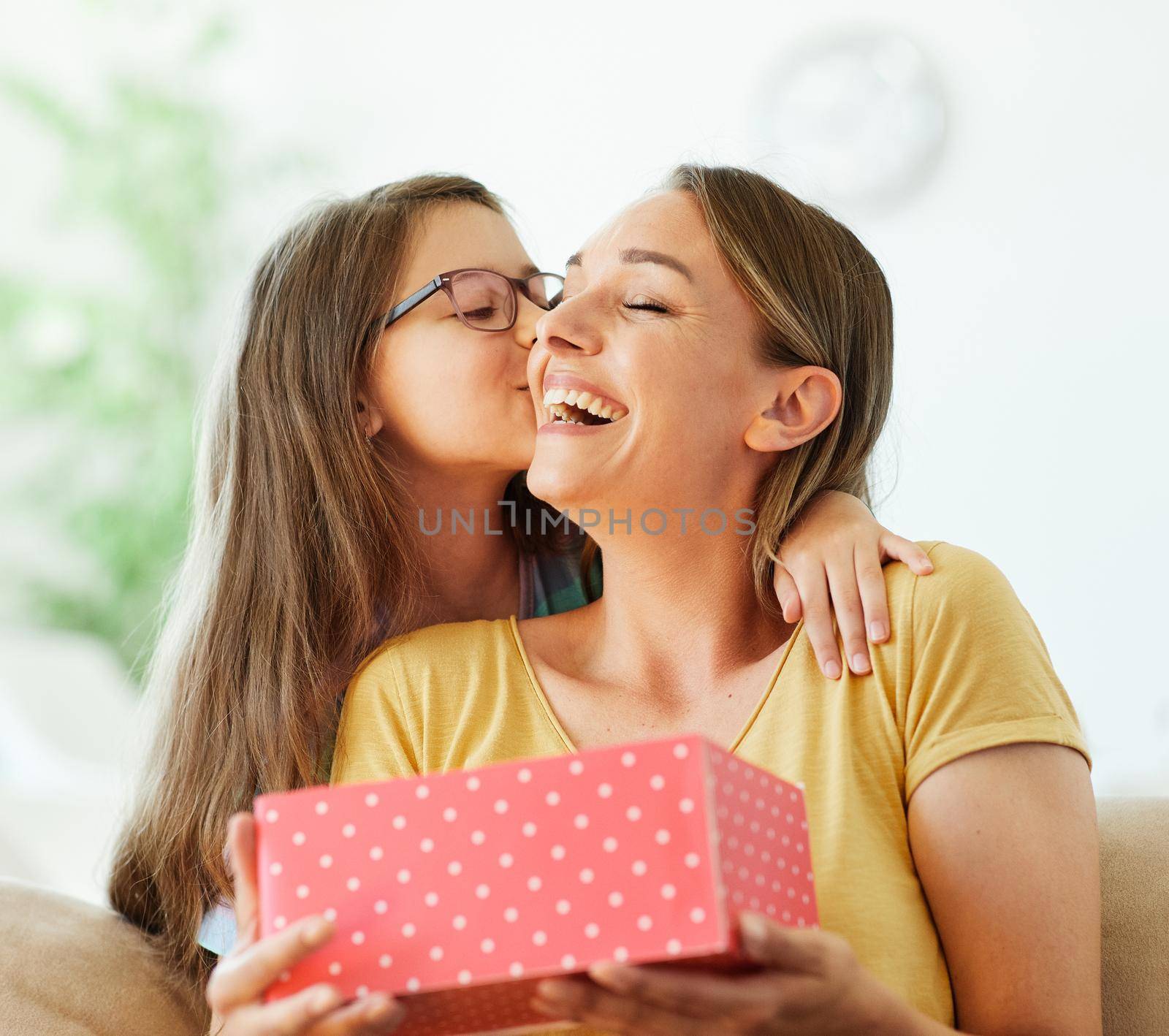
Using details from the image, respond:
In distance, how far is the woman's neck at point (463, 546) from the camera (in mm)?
2004

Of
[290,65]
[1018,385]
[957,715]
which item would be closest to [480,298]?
[957,715]

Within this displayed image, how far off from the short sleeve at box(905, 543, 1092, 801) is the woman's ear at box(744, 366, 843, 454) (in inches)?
11.4

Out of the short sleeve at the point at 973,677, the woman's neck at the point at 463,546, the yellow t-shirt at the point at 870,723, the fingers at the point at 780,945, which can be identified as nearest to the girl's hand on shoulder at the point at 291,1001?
the fingers at the point at 780,945

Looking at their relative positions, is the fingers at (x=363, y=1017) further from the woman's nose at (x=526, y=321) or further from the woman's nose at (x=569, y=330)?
the woman's nose at (x=526, y=321)

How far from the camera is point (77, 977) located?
1.42 meters

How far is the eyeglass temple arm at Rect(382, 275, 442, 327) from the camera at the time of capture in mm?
1938

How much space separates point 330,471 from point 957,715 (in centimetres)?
104

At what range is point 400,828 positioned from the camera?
3.10ft

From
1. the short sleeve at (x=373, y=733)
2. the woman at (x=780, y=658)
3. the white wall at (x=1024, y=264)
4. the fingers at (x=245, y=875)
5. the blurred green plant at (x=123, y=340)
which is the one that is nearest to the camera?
the fingers at (x=245, y=875)

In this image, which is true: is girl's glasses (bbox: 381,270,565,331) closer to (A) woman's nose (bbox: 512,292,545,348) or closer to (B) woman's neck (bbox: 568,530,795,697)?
(A) woman's nose (bbox: 512,292,545,348)

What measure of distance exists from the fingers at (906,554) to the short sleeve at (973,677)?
11mm

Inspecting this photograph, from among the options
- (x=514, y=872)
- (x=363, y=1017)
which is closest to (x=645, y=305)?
(x=514, y=872)

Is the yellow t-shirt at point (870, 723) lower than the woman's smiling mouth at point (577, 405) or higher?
lower

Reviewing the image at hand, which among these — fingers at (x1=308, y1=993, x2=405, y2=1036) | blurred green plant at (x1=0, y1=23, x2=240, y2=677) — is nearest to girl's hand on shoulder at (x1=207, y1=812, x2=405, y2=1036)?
fingers at (x1=308, y1=993, x2=405, y2=1036)
